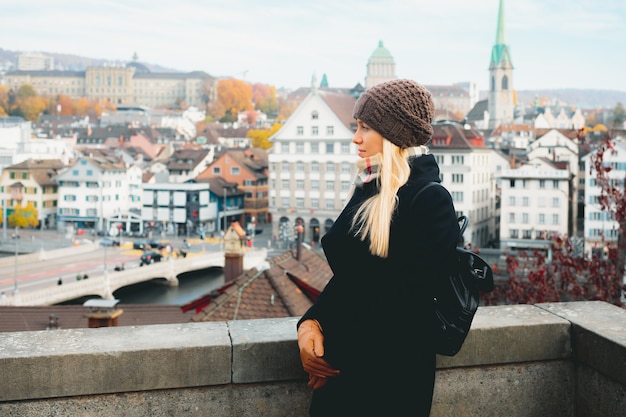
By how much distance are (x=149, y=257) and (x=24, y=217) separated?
25036 mm

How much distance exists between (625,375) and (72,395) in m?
2.52

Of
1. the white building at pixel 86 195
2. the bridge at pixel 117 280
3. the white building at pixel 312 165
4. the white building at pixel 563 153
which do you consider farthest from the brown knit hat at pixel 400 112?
the white building at pixel 86 195

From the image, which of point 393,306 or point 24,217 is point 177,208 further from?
point 393,306

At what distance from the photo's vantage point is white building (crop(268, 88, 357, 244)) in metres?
64.7

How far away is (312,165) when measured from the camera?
217 feet

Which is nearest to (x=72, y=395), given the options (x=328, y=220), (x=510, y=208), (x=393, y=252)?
(x=393, y=252)

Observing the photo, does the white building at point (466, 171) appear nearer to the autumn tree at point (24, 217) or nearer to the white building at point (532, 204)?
the white building at point (532, 204)

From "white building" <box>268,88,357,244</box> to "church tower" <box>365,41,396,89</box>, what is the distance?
11397cm

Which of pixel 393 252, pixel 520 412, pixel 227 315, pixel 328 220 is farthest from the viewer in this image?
pixel 328 220

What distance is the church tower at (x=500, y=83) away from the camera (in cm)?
14975

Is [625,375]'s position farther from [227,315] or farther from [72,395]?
[227,315]

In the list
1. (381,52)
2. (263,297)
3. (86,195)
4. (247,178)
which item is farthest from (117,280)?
(381,52)

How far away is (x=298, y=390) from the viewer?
13.1 feet

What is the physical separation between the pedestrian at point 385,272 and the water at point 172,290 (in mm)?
42710
